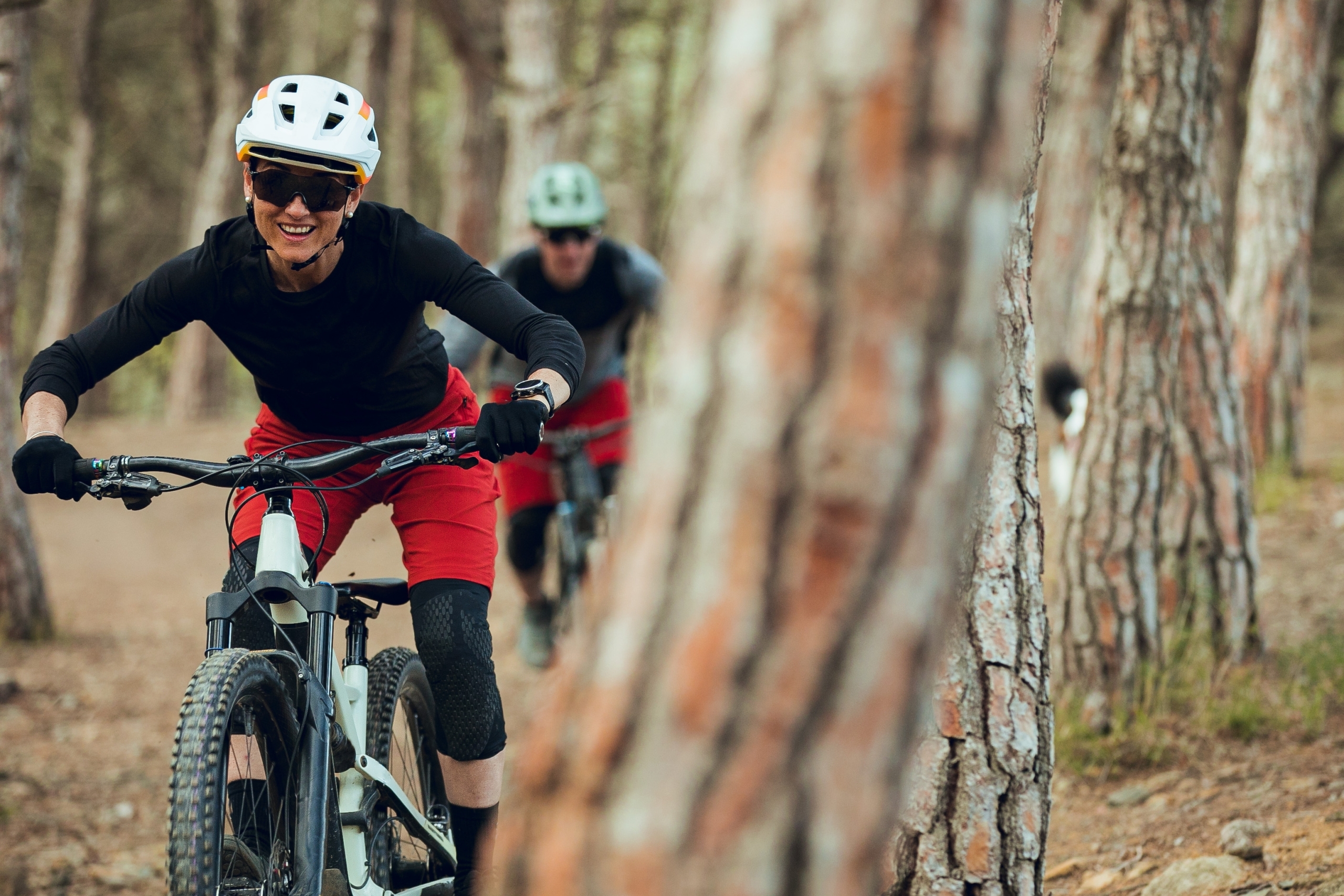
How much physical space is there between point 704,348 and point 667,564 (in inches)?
9.6

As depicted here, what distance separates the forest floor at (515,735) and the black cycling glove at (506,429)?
0.97 metres

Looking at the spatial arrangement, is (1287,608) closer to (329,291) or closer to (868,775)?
(329,291)

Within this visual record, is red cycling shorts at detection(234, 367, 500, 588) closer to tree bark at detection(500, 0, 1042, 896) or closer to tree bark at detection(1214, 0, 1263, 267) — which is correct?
tree bark at detection(500, 0, 1042, 896)

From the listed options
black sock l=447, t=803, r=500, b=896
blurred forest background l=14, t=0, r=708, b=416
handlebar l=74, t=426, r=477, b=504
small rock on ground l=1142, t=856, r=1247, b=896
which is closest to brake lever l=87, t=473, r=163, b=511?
handlebar l=74, t=426, r=477, b=504

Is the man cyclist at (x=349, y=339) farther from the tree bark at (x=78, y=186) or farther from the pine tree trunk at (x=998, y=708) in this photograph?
the tree bark at (x=78, y=186)

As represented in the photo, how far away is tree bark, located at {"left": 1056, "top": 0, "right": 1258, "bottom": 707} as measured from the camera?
5.03 metres

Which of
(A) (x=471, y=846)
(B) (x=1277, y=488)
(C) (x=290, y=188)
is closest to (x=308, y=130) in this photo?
(C) (x=290, y=188)

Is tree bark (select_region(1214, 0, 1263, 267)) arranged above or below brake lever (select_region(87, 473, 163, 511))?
above

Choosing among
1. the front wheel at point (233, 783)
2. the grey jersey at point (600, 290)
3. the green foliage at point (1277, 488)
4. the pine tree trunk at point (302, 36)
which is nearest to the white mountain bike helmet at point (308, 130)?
the front wheel at point (233, 783)

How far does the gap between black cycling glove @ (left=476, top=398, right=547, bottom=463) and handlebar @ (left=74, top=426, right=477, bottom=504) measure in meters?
0.06

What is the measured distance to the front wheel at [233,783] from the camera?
2.43 metres

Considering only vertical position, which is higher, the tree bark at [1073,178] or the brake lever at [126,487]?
the tree bark at [1073,178]

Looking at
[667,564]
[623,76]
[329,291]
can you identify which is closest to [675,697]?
[667,564]

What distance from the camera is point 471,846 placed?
3430 mm
